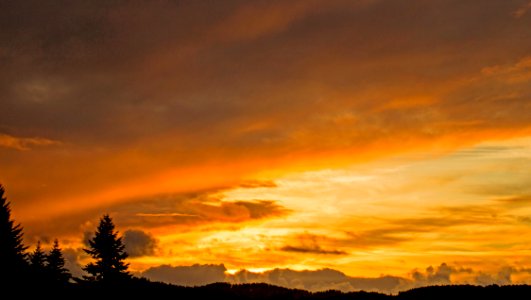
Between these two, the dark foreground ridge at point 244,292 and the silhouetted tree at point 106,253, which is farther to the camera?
the silhouetted tree at point 106,253

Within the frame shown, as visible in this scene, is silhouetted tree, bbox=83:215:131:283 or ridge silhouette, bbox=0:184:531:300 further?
silhouetted tree, bbox=83:215:131:283

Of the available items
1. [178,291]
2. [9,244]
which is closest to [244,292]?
[178,291]

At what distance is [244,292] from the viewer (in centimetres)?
3588

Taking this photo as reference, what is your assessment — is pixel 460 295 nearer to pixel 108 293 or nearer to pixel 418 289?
pixel 418 289

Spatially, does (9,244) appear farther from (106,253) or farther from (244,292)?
(244,292)

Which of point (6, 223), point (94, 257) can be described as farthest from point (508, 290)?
point (6, 223)

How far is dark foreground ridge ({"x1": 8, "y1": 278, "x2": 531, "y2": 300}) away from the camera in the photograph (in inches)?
1166

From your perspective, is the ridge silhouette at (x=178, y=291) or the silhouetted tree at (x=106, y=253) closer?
the ridge silhouette at (x=178, y=291)

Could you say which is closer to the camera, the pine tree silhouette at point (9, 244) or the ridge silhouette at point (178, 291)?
the ridge silhouette at point (178, 291)

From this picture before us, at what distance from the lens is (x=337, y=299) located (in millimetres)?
31812

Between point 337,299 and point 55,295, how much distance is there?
53.1ft

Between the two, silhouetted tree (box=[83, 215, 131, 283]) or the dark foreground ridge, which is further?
silhouetted tree (box=[83, 215, 131, 283])

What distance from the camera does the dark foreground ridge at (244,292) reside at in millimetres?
29625

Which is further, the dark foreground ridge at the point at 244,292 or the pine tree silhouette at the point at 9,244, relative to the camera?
the pine tree silhouette at the point at 9,244
